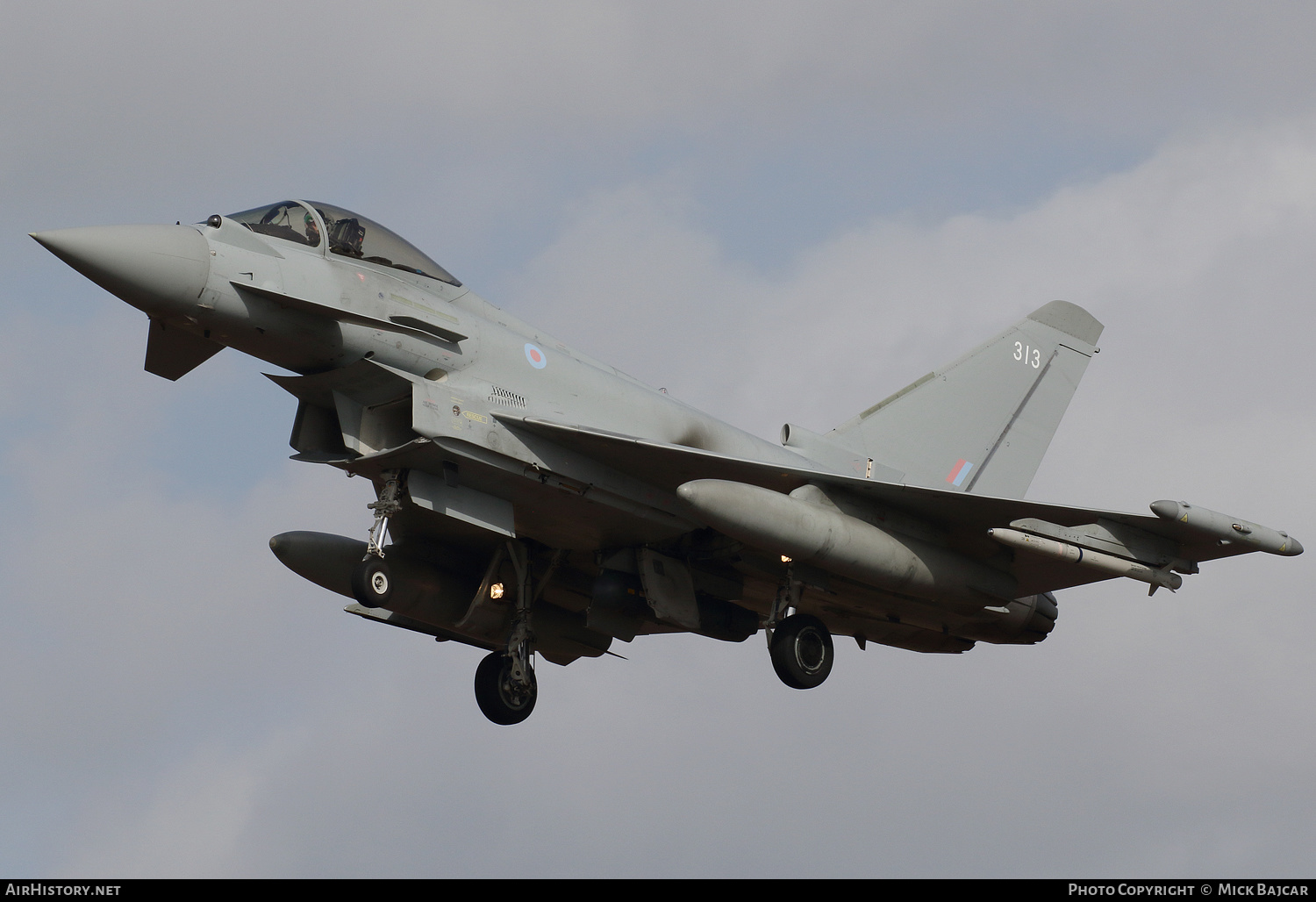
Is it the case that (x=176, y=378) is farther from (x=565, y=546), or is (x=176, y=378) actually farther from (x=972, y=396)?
(x=972, y=396)

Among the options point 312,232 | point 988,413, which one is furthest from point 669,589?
point 988,413

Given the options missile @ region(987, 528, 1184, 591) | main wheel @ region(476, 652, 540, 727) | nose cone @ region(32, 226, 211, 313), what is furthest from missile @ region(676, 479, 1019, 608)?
nose cone @ region(32, 226, 211, 313)

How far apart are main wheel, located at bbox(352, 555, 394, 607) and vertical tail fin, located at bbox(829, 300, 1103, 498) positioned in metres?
7.32

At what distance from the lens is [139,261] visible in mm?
14906

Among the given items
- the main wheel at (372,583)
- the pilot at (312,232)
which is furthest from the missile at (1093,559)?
the pilot at (312,232)

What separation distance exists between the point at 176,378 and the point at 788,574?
740 cm

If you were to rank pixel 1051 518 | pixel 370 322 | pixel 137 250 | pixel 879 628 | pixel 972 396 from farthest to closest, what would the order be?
pixel 972 396 → pixel 879 628 → pixel 1051 518 → pixel 370 322 → pixel 137 250

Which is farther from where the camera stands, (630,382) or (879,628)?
(879,628)

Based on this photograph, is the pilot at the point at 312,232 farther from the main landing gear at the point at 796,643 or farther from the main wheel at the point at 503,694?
the main landing gear at the point at 796,643

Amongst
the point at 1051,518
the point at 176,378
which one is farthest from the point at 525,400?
the point at 1051,518

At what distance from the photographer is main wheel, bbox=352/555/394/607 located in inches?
620

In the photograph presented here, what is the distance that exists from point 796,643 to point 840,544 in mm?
1738

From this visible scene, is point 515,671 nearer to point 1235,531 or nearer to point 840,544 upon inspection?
point 840,544

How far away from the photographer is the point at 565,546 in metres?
18.6
